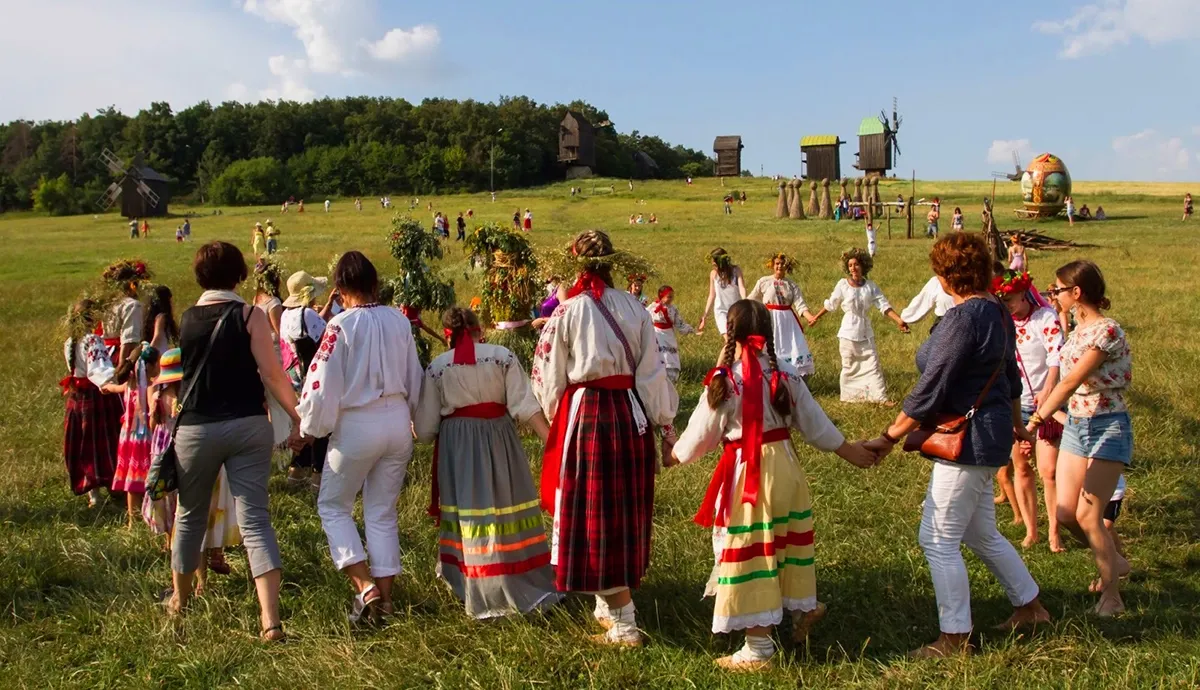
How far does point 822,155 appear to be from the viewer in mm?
76312

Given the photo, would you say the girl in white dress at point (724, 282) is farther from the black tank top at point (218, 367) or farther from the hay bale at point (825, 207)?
the hay bale at point (825, 207)

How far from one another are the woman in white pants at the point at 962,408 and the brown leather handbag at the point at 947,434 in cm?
1

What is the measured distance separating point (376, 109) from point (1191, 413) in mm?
105334

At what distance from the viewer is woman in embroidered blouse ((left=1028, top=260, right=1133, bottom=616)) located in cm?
484

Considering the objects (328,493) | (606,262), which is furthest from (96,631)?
(606,262)

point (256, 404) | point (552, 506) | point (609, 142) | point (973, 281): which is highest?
point (609, 142)

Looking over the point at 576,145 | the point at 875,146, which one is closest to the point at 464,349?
the point at 875,146

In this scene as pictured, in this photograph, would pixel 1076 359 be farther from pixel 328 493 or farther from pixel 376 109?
pixel 376 109

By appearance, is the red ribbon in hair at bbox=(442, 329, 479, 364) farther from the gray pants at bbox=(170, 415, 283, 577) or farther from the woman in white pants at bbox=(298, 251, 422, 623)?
the gray pants at bbox=(170, 415, 283, 577)

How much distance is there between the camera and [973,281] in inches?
171

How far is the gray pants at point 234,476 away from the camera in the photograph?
471 centimetres

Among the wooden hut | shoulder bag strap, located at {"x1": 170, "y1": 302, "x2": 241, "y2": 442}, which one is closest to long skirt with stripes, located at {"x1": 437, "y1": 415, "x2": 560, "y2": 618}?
shoulder bag strap, located at {"x1": 170, "y1": 302, "x2": 241, "y2": 442}

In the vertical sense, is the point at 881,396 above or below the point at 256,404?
below

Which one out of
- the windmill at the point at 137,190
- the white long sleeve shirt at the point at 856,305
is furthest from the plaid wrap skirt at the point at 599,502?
the windmill at the point at 137,190
